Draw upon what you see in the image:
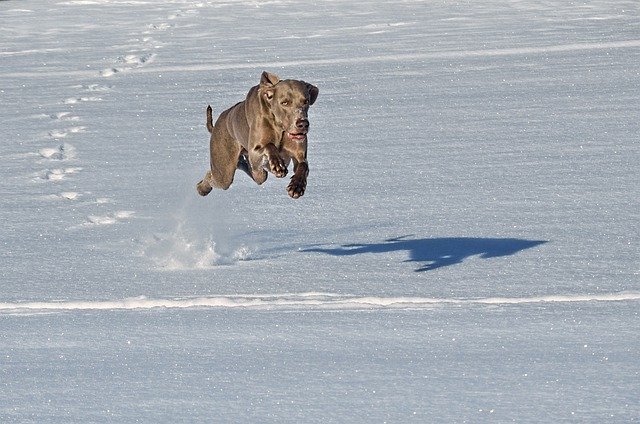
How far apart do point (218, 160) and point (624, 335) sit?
269 cm

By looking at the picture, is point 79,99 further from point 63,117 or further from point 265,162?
point 265,162

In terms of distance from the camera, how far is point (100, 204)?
29.6ft

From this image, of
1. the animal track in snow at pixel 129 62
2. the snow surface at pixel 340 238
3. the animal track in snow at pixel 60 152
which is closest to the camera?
the snow surface at pixel 340 238

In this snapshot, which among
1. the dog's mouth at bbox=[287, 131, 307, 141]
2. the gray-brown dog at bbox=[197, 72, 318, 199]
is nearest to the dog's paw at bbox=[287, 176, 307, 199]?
the gray-brown dog at bbox=[197, 72, 318, 199]

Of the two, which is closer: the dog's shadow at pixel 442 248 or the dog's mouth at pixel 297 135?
the dog's mouth at pixel 297 135

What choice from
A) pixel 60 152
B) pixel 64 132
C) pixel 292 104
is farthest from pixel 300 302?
pixel 64 132

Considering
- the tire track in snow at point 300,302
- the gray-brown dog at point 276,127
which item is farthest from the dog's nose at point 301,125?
the tire track in snow at point 300,302

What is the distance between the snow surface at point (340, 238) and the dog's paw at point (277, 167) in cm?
68

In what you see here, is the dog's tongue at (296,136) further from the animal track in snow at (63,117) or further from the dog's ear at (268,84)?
the animal track in snow at (63,117)

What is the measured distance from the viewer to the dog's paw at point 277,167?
638 cm

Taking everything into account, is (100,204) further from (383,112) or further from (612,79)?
(612,79)

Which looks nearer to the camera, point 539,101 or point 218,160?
point 218,160

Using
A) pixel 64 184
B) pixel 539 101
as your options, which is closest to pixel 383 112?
pixel 539 101

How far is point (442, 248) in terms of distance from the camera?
7.57m
